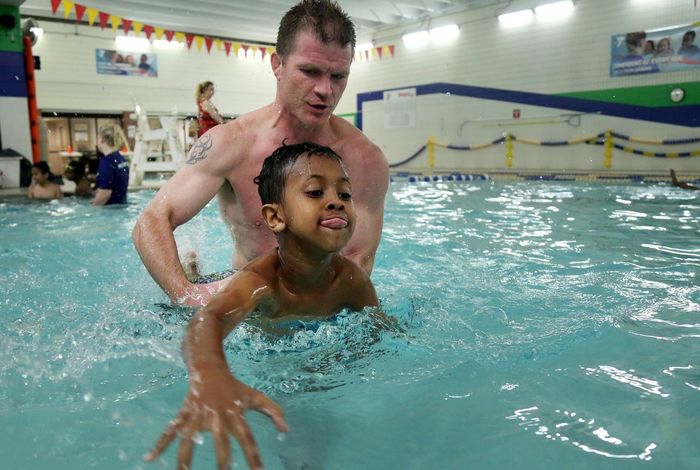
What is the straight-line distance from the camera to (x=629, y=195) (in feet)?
29.5

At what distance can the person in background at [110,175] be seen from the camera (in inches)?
320

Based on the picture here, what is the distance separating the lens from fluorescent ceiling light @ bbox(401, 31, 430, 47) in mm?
17281

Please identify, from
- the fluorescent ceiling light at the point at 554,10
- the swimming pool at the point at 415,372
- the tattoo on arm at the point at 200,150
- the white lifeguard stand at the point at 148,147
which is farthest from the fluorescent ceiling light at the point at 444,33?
the tattoo on arm at the point at 200,150

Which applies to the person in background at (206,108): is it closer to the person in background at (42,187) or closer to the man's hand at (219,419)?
the person in background at (42,187)

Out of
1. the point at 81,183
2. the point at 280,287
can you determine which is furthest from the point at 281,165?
the point at 81,183

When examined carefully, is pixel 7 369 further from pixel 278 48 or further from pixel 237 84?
pixel 237 84

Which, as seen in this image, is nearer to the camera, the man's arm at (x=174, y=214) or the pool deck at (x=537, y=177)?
the man's arm at (x=174, y=214)

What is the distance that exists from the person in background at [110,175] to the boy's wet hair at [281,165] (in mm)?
6866

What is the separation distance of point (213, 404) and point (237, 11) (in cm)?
1644

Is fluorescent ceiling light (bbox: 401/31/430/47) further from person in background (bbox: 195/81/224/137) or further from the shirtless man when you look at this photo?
the shirtless man

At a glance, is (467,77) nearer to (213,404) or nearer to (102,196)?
(102,196)

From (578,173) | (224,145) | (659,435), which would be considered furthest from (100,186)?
(578,173)

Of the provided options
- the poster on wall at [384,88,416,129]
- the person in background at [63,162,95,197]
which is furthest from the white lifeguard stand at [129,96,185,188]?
the poster on wall at [384,88,416,129]

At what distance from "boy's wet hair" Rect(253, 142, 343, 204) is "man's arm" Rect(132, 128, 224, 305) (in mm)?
586
